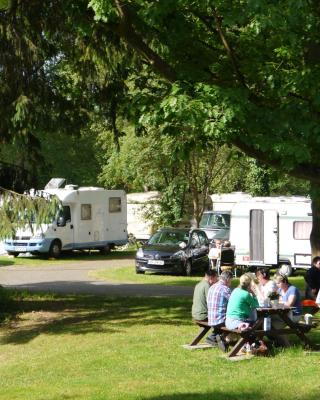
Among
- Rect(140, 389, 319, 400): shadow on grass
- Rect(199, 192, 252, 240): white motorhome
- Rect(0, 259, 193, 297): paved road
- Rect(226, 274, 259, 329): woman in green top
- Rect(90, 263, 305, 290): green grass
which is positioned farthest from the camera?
Rect(199, 192, 252, 240): white motorhome

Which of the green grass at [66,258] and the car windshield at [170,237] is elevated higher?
the car windshield at [170,237]

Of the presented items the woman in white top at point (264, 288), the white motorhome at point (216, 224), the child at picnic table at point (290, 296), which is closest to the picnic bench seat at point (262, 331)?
the child at picnic table at point (290, 296)

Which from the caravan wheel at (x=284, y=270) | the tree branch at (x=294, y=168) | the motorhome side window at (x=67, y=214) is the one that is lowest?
the caravan wheel at (x=284, y=270)

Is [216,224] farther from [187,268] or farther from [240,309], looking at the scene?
[240,309]

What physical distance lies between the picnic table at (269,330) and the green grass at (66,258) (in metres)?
17.1

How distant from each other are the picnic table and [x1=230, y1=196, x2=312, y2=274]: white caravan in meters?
14.2

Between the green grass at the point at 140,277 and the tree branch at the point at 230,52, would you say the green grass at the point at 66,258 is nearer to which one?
the green grass at the point at 140,277

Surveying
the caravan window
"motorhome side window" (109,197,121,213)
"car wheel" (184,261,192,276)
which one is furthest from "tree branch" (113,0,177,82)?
"motorhome side window" (109,197,121,213)

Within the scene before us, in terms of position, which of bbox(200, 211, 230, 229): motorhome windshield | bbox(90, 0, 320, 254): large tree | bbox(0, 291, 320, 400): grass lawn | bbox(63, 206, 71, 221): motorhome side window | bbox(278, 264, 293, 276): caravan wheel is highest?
bbox(90, 0, 320, 254): large tree

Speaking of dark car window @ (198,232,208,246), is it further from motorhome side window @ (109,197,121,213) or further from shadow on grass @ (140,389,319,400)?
shadow on grass @ (140,389,319,400)

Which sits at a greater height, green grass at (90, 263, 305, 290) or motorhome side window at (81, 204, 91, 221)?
motorhome side window at (81, 204, 91, 221)

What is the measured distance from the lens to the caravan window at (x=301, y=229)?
25578 mm

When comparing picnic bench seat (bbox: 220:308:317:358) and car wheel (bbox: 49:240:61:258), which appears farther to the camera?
car wheel (bbox: 49:240:61:258)

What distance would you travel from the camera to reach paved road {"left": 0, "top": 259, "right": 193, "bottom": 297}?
20.5m
